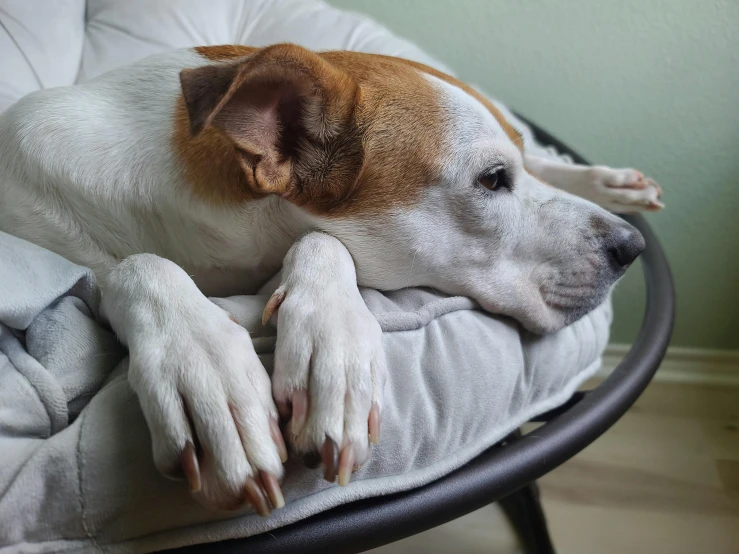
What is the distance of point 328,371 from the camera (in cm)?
60

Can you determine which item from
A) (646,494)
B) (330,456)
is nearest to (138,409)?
(330,456)

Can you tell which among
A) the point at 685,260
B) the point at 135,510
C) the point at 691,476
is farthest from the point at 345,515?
the point at 685,260

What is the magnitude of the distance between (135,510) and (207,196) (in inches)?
16.7

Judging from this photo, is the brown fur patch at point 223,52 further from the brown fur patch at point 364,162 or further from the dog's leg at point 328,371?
the dog's leg at point 328,371

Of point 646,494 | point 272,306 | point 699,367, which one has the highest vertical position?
point 272,306

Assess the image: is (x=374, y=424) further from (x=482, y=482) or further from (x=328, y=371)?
(x=482, y=482)

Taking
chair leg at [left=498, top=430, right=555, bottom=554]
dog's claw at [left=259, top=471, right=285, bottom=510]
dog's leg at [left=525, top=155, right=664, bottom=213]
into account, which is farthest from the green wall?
dog's claw at [left=259, top=471, right=285, bottom=510]

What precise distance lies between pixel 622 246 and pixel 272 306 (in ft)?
1.74

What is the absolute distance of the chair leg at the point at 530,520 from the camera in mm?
1394

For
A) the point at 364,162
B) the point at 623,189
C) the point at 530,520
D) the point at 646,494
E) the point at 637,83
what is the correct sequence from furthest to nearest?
the point at 637,83, the point at 646,494, the point at 530,520, the point at 623,189, the point at 364,162

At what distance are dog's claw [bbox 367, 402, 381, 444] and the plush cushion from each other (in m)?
0.06

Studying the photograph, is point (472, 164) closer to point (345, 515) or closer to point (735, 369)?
point (345, 515)

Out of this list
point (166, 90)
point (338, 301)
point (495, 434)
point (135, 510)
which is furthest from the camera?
point (166, 90)

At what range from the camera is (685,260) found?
1.97m
